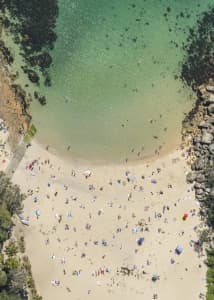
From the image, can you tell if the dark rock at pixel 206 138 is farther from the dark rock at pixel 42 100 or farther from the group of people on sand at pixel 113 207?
the dark rock at pixel 42 100

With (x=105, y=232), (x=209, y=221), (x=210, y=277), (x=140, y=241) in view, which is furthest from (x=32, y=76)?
(x=210, y=277)

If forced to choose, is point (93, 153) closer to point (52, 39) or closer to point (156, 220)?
point (156, 220)

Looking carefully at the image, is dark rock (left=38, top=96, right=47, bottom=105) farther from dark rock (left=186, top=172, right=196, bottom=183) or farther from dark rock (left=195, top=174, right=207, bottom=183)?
dark rock (left=195, top=174, right=207, bottom=183)

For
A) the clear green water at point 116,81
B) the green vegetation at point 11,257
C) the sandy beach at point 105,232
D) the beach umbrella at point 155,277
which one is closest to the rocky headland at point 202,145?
the clear green water at point 116,81

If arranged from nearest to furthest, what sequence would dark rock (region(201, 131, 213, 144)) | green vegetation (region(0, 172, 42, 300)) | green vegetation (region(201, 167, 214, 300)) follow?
1. green vegetation (region(0, 172, 42, 300))
2. green vegetation (region(201, 167, 214, 300))
3. dark rock (region(201, 131, 213, 144))

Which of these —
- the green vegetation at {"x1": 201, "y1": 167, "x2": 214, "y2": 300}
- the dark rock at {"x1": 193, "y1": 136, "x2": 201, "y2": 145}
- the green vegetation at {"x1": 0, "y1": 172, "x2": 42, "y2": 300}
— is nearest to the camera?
the green vegetation at {"x1": 0, "y1": 172, "x2": 42, "y2": 300}

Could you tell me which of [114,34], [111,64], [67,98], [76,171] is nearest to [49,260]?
[76,171]

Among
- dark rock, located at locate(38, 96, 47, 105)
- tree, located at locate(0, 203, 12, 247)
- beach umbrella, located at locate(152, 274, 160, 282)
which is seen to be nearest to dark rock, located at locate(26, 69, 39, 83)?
dark rock, located at locate(38, 96, 47, 105)
